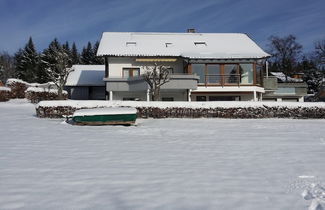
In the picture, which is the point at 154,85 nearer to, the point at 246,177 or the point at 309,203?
the point at 246,177

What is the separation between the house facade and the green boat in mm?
9597

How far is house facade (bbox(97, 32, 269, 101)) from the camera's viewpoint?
24922 mm

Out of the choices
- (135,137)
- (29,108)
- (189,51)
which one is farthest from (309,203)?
(189,51)

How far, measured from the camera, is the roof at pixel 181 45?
1062 inches

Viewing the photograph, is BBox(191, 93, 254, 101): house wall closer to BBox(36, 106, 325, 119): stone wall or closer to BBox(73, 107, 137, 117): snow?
BBox(36, 106, 325, 119): stone wall

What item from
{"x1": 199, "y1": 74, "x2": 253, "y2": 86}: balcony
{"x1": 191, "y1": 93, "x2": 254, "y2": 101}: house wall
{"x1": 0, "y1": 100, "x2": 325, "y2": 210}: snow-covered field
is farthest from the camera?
{"x1": 191, "y1": 93, "x2": 254, "y2": 101}: house wall

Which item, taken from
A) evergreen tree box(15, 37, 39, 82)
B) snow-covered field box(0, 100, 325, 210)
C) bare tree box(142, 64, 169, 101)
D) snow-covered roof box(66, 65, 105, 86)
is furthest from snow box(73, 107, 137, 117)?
evergreen tree box(15, 37, 39, 82)

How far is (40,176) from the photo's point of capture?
607 centimetres

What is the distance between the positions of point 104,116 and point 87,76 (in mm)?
23450

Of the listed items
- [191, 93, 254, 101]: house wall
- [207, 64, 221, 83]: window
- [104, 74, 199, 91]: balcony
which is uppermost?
[207, 64, 221, 83]: window

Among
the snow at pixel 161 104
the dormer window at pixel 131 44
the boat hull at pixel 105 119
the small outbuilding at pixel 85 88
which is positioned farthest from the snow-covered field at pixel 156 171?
the small outbuilding at pixel 85 88

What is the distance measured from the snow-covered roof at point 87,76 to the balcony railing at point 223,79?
44.6ft

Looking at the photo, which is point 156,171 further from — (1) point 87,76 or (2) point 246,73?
(1) point 87,76

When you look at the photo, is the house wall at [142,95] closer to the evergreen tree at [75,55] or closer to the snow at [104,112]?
the snow at [104,112]
